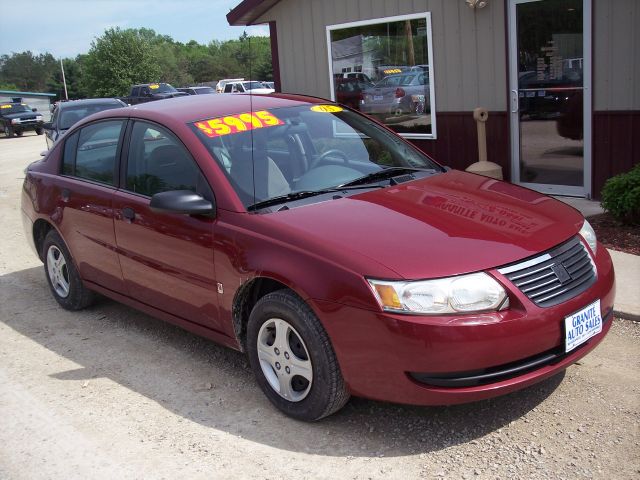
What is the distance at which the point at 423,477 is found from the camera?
322 cm

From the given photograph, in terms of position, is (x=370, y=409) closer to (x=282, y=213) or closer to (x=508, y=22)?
(x=282, y=213)

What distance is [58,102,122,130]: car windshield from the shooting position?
14164 mm

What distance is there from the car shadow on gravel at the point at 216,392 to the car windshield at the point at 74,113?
8906 millimetres

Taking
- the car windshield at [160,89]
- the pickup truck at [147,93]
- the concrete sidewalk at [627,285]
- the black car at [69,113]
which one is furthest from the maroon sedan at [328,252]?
the car windshield at [160,89]

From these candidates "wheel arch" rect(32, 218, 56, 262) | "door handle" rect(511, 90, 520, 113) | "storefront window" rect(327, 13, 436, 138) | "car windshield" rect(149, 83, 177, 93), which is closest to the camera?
"wheel arch" rect(32, 218, 56, 262)

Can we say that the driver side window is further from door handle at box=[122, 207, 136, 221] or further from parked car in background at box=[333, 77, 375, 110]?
parked car in background at box=[333, 77, 375, 110]

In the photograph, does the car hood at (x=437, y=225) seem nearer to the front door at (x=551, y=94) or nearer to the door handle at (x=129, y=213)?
the door handle at (x=129, y=213)

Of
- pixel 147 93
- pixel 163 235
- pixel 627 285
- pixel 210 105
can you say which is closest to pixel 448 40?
pixel 627 285

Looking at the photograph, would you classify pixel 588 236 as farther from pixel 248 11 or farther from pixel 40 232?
pixel 248 11

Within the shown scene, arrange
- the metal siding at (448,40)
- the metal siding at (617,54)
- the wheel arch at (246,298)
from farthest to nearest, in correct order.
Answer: the metal siding at (448,40) < the metal siding at (617,54) < the wheel arch at (246,298)

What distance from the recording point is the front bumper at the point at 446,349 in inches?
124

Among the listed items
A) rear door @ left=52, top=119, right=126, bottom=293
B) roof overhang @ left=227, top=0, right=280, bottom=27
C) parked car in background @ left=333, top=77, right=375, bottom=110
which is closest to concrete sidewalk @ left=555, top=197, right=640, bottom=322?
rear door @ left=52, top=119, right=126, bottom=293

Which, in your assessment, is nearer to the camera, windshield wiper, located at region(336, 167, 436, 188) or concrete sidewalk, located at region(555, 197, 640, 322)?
windshield wiper, located at region(336, 167, 436, 188)

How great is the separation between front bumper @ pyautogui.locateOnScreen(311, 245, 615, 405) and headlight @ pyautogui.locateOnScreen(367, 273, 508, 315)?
0.04 m
